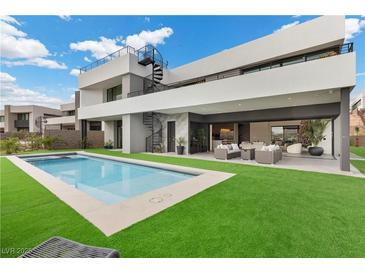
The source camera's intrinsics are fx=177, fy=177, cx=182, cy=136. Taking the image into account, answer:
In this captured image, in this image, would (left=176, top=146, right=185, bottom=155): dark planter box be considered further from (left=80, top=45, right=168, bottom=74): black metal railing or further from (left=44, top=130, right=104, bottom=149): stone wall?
(left=44, top=130, right=104, bottom=149): stone wall

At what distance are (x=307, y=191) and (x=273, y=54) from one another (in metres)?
9.85

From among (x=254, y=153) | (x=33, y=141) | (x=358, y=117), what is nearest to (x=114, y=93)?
(x=33, y=141)

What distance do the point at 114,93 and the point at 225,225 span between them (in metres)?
18.1

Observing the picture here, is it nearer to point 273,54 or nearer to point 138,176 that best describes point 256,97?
point 273,54

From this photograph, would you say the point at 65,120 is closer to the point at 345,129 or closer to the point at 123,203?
the point at 123,203

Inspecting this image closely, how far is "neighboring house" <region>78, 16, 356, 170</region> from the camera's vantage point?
704 centimetres

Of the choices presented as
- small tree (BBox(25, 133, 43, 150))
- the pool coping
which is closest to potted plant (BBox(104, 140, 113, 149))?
small tree (BBox(25, 133, 43, 150))

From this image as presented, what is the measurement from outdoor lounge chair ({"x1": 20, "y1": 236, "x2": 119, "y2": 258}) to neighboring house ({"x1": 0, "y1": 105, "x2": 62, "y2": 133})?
135 ft

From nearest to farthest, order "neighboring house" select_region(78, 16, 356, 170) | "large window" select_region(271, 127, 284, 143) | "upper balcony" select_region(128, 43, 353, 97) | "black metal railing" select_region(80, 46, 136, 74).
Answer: "neighboring house" select_region(78, 16, 356, 170) → "upper balcony" select_region(128, 43, 353, 97) → "black metal railing" select_region(80, 46, 136, 74) → "large window" select_region(271, 127, 284, 143)

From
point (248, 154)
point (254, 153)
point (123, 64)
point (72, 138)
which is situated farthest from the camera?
point (72, 138)

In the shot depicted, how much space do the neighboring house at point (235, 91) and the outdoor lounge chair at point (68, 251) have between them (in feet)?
26.7

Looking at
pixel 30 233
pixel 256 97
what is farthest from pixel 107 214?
pixel 256 97

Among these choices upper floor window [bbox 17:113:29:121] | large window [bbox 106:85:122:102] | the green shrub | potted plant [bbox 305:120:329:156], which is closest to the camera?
potted plant [bbox 305:120:329:156]

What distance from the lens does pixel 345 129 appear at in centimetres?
643
